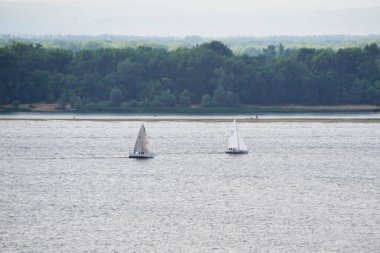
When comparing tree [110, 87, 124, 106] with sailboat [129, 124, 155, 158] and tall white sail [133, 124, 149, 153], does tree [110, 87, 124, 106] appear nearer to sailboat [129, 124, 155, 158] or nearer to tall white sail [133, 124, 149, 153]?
sailboat [129, 124, 155, 158]

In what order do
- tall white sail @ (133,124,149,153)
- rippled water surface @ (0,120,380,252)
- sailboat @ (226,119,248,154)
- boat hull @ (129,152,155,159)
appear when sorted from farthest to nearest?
1. sailboat @ (226,119,248,154)
2. boat hull @ (129,152,155,159)
3. tall white sail @ (133,124,149,153)
4. rippled water surface @ (0,120,380,252)

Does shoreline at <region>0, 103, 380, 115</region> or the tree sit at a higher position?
the tree

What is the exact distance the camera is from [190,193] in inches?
3957

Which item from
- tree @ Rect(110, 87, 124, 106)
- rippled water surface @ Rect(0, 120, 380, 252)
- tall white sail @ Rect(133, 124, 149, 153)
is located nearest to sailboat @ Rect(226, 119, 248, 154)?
rippled water surface @ Rect(0, 120, 380, 252)

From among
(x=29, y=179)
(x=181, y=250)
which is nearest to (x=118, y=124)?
(x=29, y=179)

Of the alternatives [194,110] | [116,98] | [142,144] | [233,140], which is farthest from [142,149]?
[116,98]

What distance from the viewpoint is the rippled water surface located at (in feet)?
265

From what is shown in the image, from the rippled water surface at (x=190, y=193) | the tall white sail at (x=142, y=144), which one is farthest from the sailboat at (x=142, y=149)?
the rippled water surface at (x=190, y=193)

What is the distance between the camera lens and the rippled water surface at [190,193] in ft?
265

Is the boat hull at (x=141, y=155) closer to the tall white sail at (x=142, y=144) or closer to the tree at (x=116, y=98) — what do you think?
the tall white sail at (x=142, y=144)

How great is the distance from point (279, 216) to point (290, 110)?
347 ft

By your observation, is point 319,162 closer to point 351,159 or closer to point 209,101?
point 351,159

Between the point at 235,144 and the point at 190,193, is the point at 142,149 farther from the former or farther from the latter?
the point at 190,193

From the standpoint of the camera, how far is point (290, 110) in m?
194
